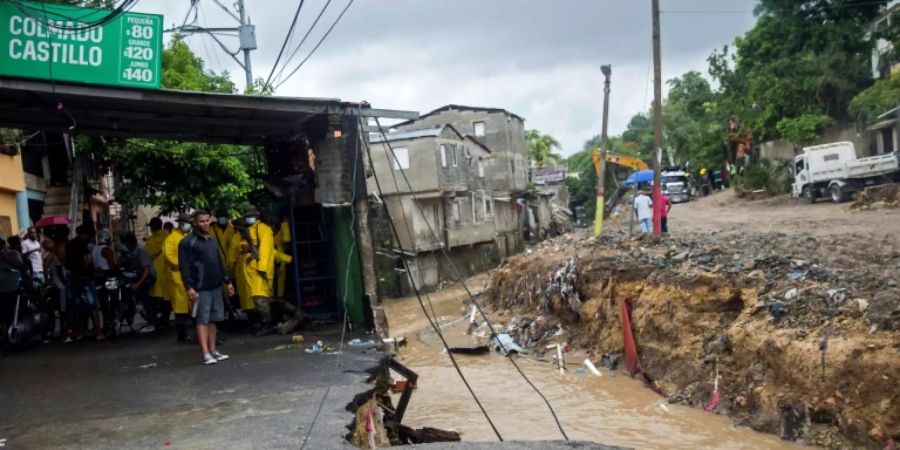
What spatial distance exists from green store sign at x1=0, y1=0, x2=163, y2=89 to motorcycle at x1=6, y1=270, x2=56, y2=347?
333 cm

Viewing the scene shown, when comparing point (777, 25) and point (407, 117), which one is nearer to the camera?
point (407, 117)

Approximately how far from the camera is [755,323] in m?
10.8

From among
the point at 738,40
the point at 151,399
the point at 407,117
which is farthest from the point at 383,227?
the point at 151,399

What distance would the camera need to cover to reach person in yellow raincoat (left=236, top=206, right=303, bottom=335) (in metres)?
9.22

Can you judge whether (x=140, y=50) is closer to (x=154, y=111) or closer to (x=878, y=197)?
(x=154, y=111)

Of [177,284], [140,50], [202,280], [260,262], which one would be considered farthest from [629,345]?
[140,50]

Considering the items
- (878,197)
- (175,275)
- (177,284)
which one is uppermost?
(878,197)

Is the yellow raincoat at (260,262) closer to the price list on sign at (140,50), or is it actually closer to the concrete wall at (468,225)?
the price list on sign at (140,50)

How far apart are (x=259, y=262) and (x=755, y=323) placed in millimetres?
6893

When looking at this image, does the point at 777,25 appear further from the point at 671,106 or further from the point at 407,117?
the point at 407,117

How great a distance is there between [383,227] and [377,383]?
2303 cm

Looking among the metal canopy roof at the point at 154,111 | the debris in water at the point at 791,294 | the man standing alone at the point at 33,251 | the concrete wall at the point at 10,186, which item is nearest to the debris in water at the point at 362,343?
the metal canopy roof at the point at 154,111

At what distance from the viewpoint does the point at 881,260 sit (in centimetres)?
1320

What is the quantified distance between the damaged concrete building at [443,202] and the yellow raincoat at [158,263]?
1404 cm
